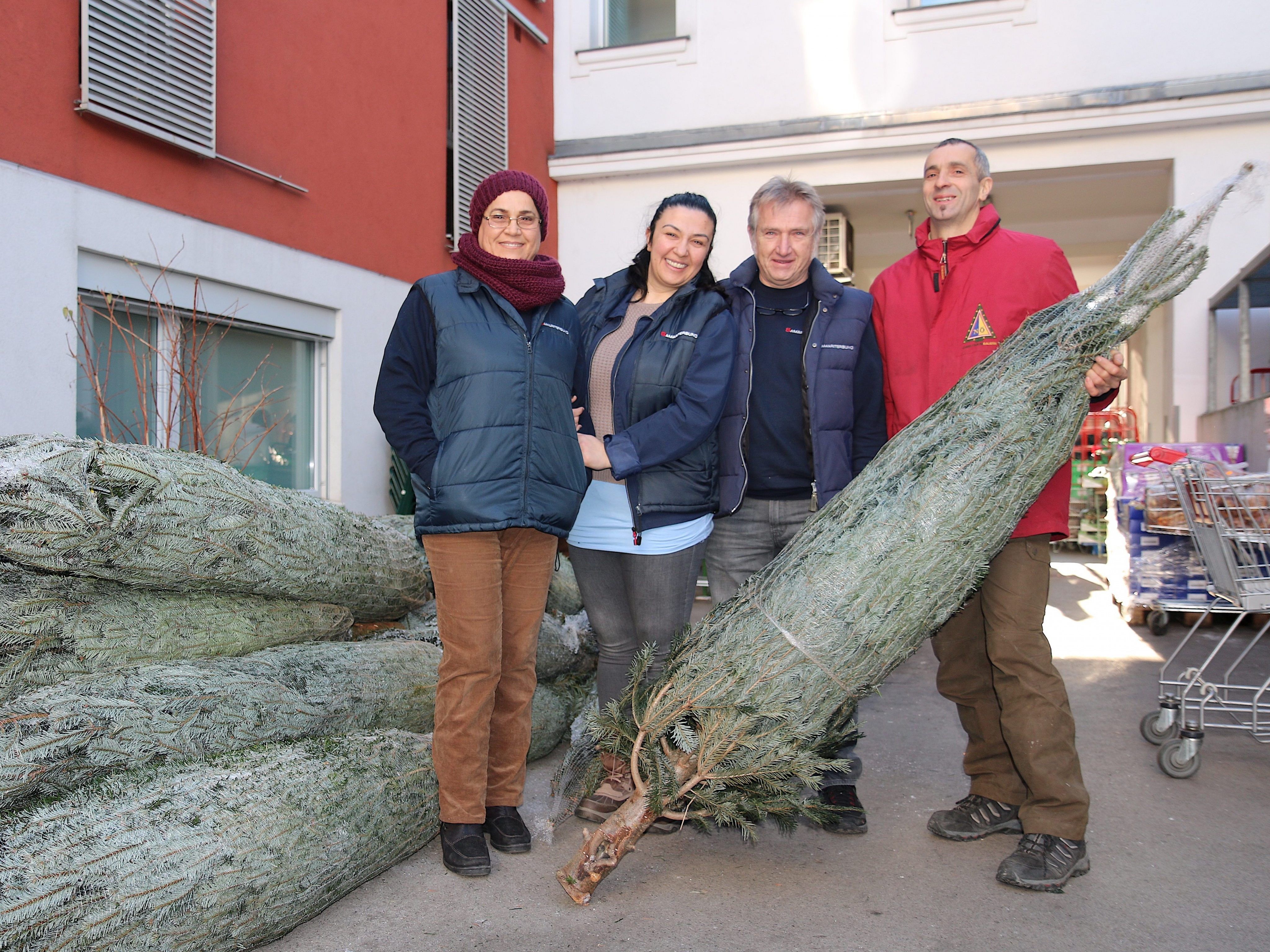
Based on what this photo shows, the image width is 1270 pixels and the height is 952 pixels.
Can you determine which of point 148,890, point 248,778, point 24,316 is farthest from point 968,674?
point 24,316

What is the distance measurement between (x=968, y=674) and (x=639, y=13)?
9.73m

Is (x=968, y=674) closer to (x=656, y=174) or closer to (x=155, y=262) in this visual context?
(x=155, y=262)

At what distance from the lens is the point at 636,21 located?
10898 mm

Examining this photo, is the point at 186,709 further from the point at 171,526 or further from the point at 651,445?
the point at 651,445

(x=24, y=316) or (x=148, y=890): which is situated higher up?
(x=24, y=316)

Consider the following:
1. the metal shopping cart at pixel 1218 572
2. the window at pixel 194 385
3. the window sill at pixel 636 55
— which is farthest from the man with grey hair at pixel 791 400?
the window sill at pixel 636 55

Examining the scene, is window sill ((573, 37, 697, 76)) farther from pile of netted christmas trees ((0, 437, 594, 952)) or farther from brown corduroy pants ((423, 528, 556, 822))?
brown corduroy pants ((423, 528, 556, 822))

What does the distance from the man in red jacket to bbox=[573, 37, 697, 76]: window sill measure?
310 inches

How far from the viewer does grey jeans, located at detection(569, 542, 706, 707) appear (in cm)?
316

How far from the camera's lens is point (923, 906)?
271cm

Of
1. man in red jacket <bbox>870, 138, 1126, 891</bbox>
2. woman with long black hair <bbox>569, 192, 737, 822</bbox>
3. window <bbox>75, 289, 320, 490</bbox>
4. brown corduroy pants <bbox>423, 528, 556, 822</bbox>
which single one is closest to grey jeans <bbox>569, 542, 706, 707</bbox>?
woman with long black hair <bbox>569, 192, 737, 822</bbox>

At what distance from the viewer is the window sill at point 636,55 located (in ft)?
33.3

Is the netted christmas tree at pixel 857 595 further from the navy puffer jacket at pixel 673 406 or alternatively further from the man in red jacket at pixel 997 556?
the navy puffer jacket at pixel 673 406

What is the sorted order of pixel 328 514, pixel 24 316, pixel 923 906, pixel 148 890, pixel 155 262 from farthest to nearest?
pixel 155 262, pixel 24 316, pixel 328 514, pixel 923 906, pixel 148 890
